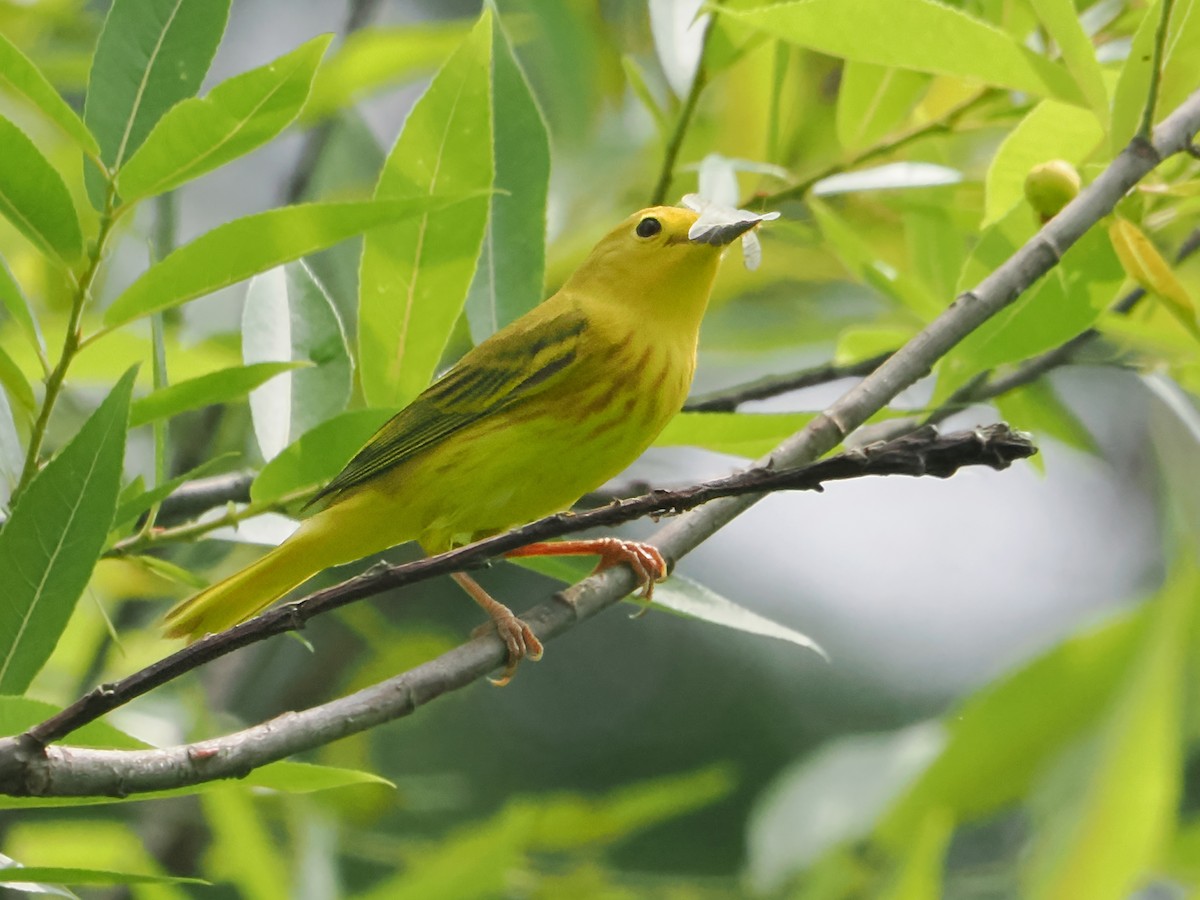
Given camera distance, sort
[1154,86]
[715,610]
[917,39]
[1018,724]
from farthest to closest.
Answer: [1018,724] < [715,610] < [917,39] < [1154,86]

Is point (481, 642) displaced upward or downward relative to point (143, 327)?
downward

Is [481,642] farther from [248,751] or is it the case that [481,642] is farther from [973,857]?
[973,857]

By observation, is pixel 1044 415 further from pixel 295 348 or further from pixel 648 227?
pixel 295 348

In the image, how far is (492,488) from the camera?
241 centimetres

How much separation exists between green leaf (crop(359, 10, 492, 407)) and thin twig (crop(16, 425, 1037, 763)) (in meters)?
0.84

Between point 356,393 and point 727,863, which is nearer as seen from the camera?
point 356,393

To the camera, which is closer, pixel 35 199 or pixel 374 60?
pixel 35 199

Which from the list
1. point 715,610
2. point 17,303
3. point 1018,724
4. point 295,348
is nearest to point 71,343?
point 17,303

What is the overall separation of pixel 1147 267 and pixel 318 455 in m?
1.10

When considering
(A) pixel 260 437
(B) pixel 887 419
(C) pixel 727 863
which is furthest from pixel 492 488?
(C) pixel 727 863

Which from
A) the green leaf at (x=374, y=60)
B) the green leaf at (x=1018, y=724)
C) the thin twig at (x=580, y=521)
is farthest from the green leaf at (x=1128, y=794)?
the green leaf at (x=374, y=60)

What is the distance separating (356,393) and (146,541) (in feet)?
4.62

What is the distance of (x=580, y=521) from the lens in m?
1.13

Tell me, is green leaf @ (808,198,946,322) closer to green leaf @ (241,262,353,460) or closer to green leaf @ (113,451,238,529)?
green leaf @ (241,262,353,460)
